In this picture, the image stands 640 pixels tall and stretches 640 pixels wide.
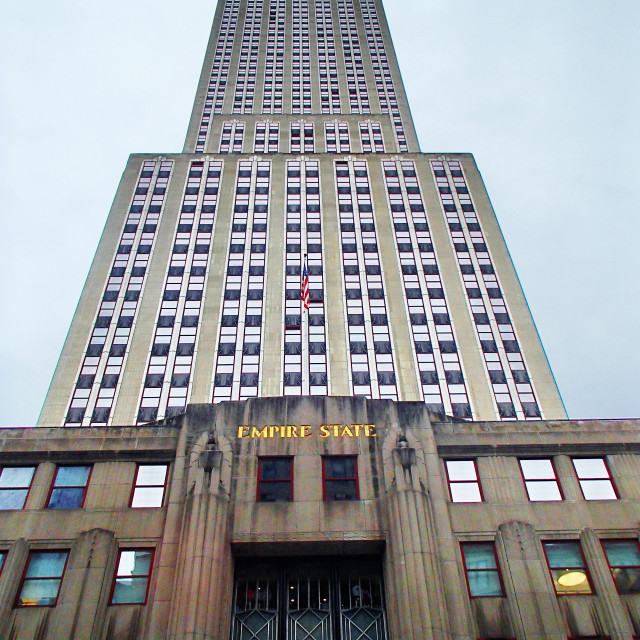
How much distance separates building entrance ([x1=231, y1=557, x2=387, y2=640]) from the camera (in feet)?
84.9

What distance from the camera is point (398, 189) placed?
81562 millimetres

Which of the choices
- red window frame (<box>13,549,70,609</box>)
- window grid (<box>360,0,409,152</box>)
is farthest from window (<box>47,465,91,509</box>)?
window grid (<box>360,0,409,152</box>)

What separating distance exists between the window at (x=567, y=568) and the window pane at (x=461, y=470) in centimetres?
428

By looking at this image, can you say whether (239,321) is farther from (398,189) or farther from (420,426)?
(420,426)

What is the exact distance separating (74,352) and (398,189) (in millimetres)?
46372

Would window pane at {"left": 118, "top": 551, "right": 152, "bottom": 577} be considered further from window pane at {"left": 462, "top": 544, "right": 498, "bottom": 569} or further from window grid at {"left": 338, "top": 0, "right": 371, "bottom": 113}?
window grid at {"left": 338, "top": 0, "right": 371, "bottom": 113}

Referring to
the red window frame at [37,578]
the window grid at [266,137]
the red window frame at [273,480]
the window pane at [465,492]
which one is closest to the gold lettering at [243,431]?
the red window frame at [273,480]

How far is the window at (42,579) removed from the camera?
24656 millimetres

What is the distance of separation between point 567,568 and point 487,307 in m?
43.3

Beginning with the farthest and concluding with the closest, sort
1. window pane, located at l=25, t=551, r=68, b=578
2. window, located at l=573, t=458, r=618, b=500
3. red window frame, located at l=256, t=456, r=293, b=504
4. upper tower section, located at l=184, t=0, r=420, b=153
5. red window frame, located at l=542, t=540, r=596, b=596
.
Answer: upper tower section, located at l=184, t=0, r=420, b=153 → window, located at l=573, t=458, r=618, b=500 → red window frame, located at l=256, t=456, r=293, b=504 → window pane, located at l=25, t=551, r=68, b=578 → red window frame, located at l=542, t=540, r=596, b=596

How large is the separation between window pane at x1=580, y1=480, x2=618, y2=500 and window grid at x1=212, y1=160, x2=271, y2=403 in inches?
1330

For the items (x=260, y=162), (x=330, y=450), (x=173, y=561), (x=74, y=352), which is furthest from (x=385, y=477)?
(x=260, y=162)

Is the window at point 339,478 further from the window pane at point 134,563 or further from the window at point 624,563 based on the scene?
the window at point 624,563

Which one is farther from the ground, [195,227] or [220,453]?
[195,227]
